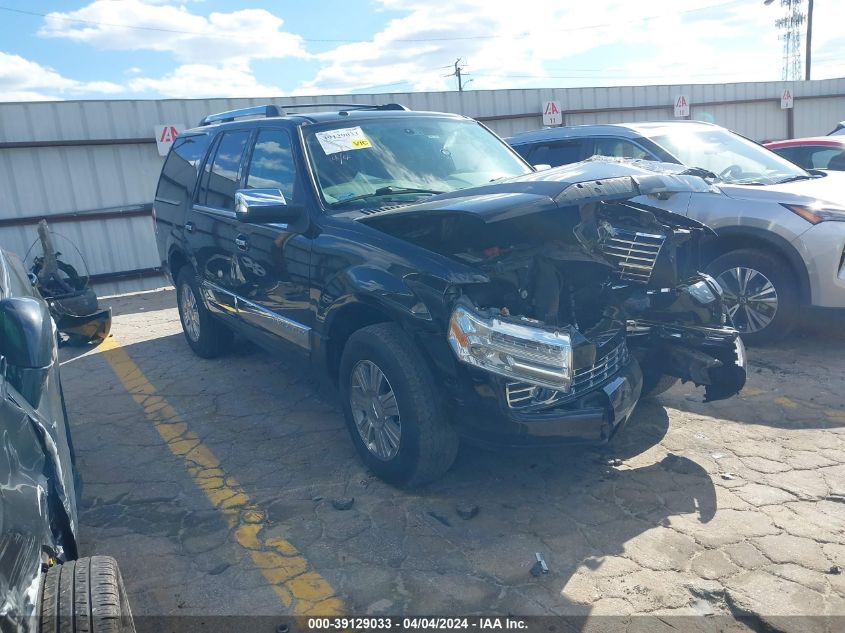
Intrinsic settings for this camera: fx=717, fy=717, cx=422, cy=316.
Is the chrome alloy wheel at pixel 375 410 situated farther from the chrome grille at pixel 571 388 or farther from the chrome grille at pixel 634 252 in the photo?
the chrome grille at pixel 634 252

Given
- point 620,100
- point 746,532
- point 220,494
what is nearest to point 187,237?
point 220,494

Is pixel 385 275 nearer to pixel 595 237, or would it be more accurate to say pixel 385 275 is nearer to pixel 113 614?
pixel 595 237

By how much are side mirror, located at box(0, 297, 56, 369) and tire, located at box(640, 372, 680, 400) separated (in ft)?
10.3

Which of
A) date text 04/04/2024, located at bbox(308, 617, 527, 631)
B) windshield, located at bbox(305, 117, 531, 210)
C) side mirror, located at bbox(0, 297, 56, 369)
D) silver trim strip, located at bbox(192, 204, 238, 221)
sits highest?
windshield, located at bbox(305, 117, 531, 210)

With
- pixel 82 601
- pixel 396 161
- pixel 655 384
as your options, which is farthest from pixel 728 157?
pixel 82 601

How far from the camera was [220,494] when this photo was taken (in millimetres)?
3988

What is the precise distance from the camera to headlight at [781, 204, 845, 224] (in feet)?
17.7

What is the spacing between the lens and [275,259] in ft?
14.7

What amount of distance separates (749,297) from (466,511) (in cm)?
355

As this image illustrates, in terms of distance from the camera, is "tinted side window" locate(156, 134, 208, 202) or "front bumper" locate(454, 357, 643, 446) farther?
"tinted side window" locate(156, 134, 208, 202)

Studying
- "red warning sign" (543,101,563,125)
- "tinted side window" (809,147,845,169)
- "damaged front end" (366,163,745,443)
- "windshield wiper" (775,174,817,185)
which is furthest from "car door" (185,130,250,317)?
"red warning sign" (543,101,563,125)

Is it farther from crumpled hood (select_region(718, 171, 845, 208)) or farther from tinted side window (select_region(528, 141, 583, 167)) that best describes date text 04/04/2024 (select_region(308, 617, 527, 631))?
tinted side window (select_region(528, 141, 583, 167))

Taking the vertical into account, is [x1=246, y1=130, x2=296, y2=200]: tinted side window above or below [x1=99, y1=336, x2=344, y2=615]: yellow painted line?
above

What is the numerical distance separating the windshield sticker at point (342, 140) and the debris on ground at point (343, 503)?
82.5 inches
